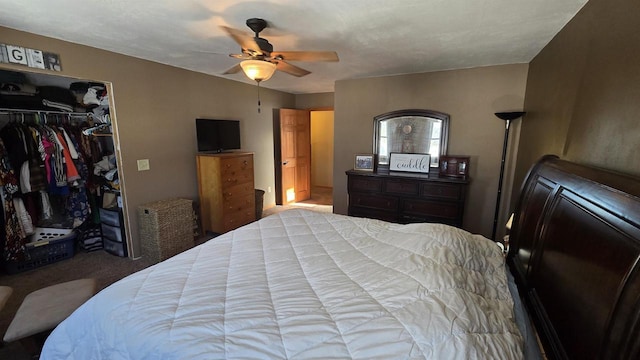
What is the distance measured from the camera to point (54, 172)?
2.90 metres

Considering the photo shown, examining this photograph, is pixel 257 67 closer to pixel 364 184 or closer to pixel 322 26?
pixel 322 26

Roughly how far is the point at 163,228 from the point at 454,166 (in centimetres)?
365

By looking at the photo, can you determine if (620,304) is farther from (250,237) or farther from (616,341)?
(250,237)

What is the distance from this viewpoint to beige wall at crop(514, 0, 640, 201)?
3.70 feet

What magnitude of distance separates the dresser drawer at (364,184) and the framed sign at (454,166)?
0.83 m

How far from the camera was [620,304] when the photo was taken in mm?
705

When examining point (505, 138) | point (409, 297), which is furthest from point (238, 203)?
point (505, 138)

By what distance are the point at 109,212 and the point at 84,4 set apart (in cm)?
229

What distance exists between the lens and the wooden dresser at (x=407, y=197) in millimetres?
3246

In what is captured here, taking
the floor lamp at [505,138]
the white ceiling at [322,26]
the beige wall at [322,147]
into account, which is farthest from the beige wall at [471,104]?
the beige wall at [322,147]

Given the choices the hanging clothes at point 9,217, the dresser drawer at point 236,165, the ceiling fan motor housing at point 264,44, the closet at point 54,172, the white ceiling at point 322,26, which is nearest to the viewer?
the white ceiling at point 322,26

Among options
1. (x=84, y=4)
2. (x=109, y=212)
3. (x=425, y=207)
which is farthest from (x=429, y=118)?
(x=109, y=212)

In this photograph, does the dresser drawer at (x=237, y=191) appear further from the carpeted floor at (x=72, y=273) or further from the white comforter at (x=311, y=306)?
the white comforter at (x=311, y=306)

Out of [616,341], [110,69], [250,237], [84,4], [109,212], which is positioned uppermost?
[84,4]
